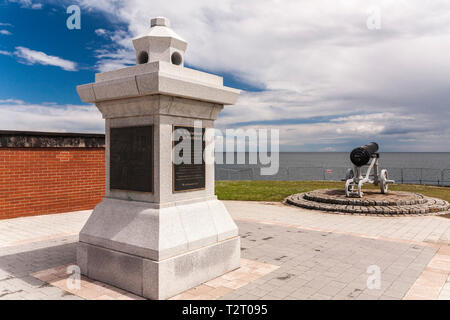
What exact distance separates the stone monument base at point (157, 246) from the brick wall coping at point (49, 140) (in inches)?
279

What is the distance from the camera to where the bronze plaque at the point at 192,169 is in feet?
18.2

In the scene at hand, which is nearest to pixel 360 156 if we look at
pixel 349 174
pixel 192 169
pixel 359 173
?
pixel 359 173

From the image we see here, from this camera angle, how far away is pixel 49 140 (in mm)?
11828

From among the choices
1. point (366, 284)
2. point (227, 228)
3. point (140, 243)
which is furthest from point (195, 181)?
point (366, 284)

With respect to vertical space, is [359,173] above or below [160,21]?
below

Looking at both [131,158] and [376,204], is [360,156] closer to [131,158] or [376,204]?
[376,204]

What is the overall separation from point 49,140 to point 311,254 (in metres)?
9.69
